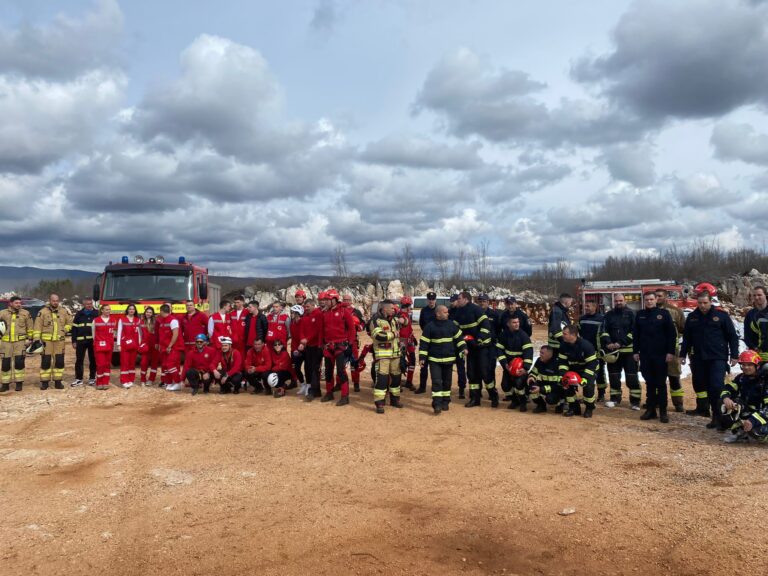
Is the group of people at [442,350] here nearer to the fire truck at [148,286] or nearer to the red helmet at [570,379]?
the red helmet at [570,379]

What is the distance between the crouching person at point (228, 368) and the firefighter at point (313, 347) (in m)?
1.42

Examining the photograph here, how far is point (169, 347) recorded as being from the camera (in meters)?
11.4

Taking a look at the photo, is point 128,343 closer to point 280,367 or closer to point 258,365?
point 258,365

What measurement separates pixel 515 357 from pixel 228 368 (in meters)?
5.49

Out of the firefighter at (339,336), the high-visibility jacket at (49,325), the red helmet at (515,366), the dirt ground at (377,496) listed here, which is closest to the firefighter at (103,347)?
the high-visibility jacket at (49,325)

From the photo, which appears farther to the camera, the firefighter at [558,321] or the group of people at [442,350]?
the firefighter at [558,321]

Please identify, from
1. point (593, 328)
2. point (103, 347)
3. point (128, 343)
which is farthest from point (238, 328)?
point (593, 328)

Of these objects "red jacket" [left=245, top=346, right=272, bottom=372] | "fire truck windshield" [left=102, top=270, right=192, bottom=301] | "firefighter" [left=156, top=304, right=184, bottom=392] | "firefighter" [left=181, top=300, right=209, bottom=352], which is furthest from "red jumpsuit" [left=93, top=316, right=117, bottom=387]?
"red jacket" [left=245, top=346, right=272, bottom=372]

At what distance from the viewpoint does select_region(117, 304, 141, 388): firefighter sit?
444 inches

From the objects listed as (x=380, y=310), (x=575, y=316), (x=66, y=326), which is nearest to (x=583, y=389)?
(x=380, y=310)

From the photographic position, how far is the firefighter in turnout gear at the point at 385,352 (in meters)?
8.95

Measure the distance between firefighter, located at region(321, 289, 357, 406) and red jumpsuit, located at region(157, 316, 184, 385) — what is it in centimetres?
352

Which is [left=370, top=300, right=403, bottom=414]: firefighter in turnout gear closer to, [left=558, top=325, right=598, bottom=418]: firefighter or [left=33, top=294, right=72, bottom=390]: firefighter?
[left=558, top=325, right=598, bottom=418]: firefighter

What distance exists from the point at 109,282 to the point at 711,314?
12269 millimetres
